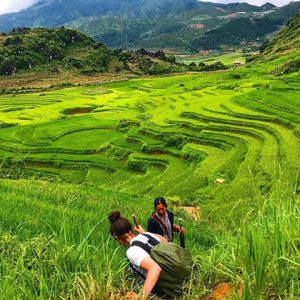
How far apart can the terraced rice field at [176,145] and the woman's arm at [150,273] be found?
28.0 feet

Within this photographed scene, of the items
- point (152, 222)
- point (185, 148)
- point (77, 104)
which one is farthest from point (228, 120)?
point (77, 104)

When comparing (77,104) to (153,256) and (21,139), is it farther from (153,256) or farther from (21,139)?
(153,256)

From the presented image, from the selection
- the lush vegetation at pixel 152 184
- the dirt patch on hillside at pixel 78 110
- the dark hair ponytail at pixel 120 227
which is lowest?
the dirt patch on hillside at pixel 78 110

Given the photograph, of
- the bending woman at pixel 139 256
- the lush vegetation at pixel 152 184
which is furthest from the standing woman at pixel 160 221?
the bending woman at pixel 139 256

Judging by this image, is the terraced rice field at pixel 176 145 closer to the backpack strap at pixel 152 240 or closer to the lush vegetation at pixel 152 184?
the lush vegetation at pixel 152 184

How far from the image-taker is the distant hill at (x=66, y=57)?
84.1 metres

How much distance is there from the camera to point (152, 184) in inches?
722

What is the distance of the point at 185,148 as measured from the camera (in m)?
21.8

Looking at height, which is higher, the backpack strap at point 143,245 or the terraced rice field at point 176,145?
the backpack strap at point 143,245

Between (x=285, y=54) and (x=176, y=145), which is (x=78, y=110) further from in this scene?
(x=285, y=54)

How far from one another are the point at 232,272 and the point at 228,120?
20349 millimetres

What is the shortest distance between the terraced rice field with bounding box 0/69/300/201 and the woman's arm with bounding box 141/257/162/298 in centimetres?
855

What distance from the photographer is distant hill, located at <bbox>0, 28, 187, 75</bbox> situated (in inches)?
3312

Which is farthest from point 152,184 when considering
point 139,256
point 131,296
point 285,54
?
point 285,54
